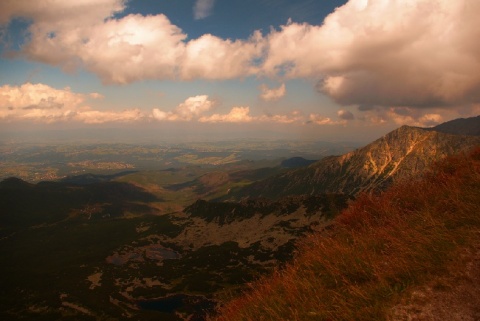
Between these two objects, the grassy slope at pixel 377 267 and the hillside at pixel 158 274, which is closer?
the grassy slope at pixel 377 267

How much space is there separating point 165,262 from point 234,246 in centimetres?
4131

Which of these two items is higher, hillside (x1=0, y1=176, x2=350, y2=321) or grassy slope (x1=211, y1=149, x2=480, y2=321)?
grassy slope (x1=211, y1=149, x2=480, y2=321)

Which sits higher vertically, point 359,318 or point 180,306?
point 359,318

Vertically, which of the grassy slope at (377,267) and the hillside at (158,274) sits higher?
the grassy slope at (377,267)

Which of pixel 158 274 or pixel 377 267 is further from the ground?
pixel 377 267

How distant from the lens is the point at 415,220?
29.1ft

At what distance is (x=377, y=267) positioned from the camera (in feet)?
21.4

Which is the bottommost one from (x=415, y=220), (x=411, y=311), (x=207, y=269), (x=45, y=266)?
(x=45, y=266)

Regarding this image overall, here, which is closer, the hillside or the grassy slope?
the grassy slope

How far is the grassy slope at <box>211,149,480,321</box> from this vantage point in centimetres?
593

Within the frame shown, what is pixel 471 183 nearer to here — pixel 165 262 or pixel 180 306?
pixel 180 306

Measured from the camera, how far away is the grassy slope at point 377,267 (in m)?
5.93

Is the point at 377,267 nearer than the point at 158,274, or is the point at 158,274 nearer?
the point at 377,267

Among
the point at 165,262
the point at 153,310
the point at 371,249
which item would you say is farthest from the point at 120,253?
the point at 371,249
